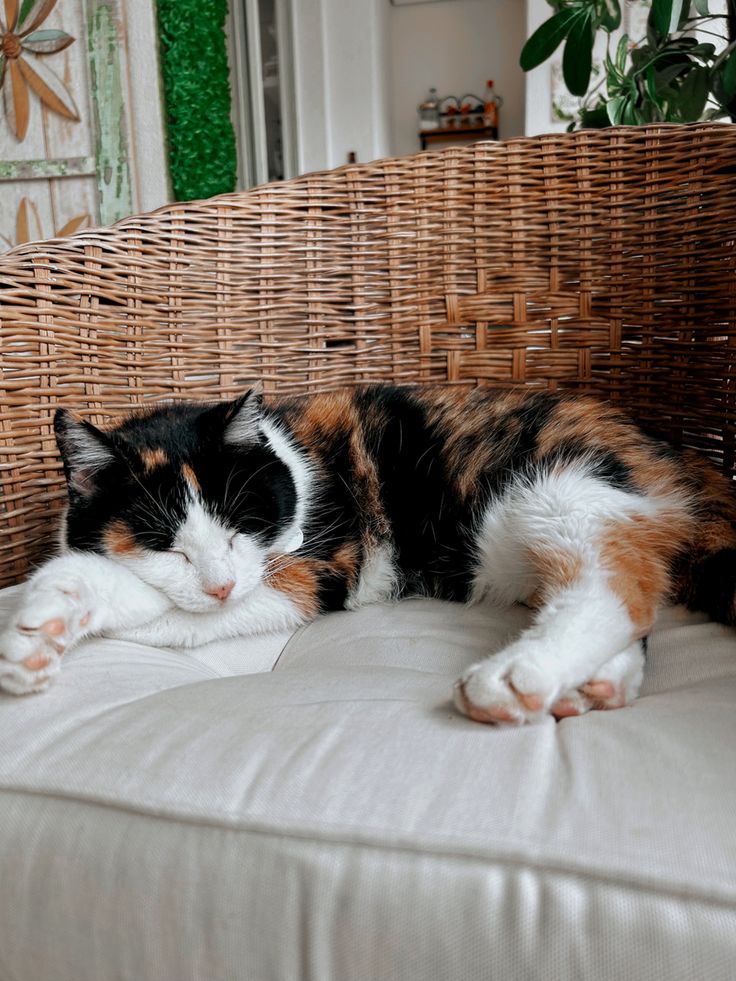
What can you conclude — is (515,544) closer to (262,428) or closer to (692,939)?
(262,428)

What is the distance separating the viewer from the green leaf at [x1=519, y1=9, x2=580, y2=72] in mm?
1800

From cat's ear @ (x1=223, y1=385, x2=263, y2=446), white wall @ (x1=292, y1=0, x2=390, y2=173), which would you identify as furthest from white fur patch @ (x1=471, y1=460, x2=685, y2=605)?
white wall @ (x1=292, y1=0, x2=390, y2=173)

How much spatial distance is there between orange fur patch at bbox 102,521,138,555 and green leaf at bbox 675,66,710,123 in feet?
4.92

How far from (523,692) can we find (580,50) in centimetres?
161

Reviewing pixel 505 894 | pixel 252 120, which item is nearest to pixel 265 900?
pixel 505 894

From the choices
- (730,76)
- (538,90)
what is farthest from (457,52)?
(730,76)

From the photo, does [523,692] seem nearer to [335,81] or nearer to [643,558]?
[643,558]

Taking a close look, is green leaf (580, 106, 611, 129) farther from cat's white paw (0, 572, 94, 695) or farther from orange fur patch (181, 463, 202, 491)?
cat's white paw (0, 572, 94, 695)

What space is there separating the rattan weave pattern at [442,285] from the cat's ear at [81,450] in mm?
303

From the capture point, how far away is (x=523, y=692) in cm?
75

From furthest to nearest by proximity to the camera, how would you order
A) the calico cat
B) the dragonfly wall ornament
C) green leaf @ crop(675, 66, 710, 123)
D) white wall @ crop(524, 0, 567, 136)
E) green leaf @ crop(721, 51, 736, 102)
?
white wall @ crop(524, 0, 567, 136)
the dragonfly wall ornament
green leaf @ crop(675, 66, 710, 123)
green leaf @ crop(721, 51, 736, 102)
the calico cat

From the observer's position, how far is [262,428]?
1224 millimetres

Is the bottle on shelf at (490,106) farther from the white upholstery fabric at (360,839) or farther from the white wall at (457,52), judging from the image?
the white upholstery fabric at (360,839)

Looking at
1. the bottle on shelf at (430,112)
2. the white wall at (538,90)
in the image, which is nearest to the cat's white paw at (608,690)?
the white wall at (538,90)
